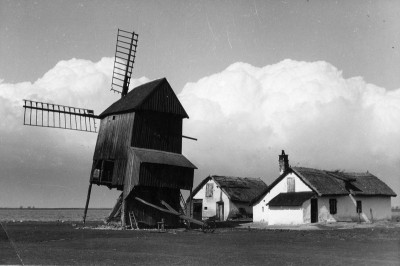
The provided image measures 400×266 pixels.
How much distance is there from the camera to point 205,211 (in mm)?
56312

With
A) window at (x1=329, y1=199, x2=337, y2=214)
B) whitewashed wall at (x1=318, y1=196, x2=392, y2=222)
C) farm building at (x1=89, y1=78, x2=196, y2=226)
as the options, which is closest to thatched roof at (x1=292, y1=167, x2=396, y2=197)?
whitewashed wall at (x1=318, y1=196, x2=392, y2=222)

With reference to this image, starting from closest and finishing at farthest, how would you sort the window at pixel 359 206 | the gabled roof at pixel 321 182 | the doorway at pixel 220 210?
the gabled roof at pixel 321 182 < the window at pixel 359 206 < the doorway at pixel 220 210

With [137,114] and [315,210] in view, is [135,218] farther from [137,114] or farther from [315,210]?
[315,210]

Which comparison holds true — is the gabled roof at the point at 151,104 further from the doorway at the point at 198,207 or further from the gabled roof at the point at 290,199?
the doorway at the point at 198,207

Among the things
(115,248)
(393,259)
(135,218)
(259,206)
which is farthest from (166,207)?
(393,259)

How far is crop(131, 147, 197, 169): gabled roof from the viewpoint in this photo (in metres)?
35.4

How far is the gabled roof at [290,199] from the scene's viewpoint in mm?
40750

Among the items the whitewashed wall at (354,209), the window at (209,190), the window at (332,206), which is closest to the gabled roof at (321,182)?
the whitewashed wall at (354,209)

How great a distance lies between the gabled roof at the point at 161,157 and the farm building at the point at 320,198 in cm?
1017

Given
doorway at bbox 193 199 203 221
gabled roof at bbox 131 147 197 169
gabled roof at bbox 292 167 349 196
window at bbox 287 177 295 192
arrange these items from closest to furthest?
gabled roof at bbox 131 147 197 169, gabled roof at bbox 292 167 349 196, window at bbox 287 177 295 192, doorway at bbox 193 199 203 221

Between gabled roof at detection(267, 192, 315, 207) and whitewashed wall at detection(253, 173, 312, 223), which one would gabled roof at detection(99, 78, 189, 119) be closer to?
gabled roof at detection(267, 192, 315, 207)

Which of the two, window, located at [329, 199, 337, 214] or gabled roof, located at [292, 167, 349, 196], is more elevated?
gabled roof, located at [292, 167, 349, 196]

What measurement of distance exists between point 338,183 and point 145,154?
19.9 meters

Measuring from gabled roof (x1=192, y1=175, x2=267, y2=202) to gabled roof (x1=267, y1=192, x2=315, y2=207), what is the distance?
11.6 metres
